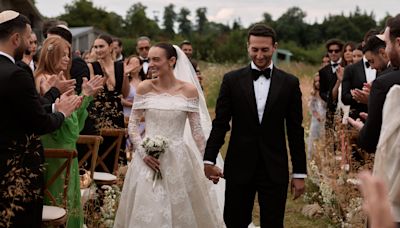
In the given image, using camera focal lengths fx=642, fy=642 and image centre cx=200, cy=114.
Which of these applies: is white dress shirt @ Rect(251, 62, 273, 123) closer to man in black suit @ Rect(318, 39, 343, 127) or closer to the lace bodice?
the lace bodice

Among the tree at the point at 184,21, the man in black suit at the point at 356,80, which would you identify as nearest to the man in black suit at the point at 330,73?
the man in black suit at the point at 356,80

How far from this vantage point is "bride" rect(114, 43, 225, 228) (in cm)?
617

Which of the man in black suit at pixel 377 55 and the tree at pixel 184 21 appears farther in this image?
the tree at pixel 184 21

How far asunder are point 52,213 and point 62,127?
31.3 inches

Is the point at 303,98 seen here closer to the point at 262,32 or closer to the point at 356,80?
the point at 356,80

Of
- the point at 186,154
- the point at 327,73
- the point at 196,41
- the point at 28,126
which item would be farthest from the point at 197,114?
the point at 196,41

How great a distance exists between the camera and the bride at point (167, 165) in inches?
243

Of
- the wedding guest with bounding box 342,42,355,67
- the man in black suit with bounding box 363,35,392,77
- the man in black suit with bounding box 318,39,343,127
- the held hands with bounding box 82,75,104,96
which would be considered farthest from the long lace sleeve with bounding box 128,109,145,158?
the wedding guest with bounding box 342,42,355,67

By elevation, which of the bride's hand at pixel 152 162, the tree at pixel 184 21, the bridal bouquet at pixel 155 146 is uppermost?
the bridal bouquet at pixel 155 146

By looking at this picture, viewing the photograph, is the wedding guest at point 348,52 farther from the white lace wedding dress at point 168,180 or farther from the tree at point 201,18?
the tree at point 201,18

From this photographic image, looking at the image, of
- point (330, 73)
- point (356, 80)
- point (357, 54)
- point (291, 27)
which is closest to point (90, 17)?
point (291, 27)

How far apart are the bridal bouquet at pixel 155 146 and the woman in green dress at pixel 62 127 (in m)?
0.66

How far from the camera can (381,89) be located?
3734 millimetres

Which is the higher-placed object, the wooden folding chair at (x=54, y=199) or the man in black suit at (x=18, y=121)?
the man in black suit at (x=18, y=121)
